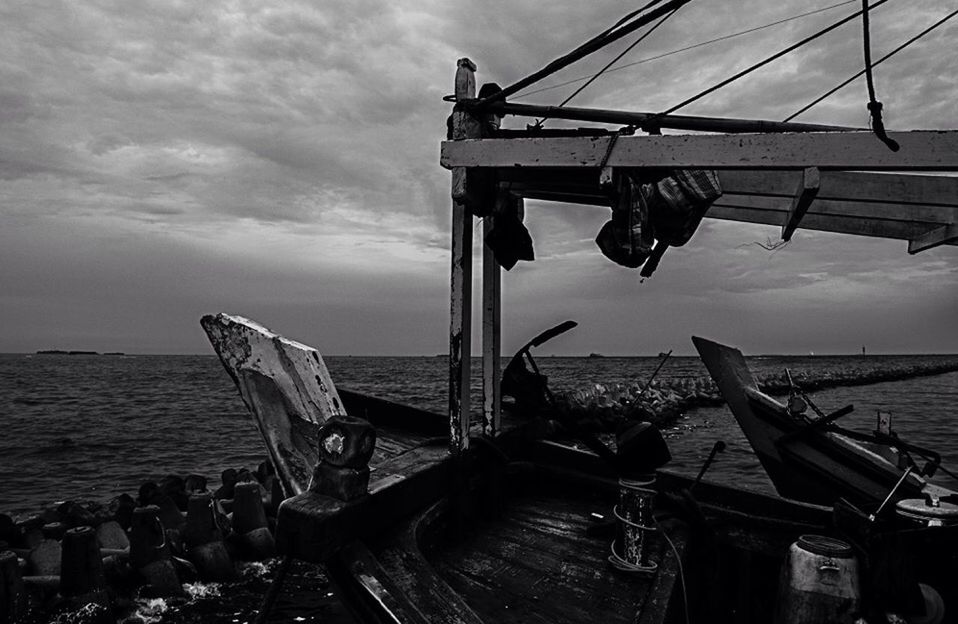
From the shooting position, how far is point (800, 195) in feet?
10.8

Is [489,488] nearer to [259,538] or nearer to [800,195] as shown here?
[800,195]

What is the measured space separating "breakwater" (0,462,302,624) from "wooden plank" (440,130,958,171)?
6.53 meters

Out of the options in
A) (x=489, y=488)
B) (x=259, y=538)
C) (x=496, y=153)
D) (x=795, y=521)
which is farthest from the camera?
(x=259, y=538)

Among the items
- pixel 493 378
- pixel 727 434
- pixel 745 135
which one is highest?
pixel 745 135

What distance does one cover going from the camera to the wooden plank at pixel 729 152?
9.76 feet

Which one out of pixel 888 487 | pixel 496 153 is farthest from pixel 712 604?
pixel 496 153

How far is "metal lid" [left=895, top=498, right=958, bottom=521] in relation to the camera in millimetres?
3375

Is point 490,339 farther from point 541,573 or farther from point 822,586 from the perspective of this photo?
point 822,586

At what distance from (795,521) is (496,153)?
12.3 feet

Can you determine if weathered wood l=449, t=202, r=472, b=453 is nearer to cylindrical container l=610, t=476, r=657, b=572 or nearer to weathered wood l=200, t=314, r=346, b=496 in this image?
weathered wood l=200, t=314, r=346, b=496

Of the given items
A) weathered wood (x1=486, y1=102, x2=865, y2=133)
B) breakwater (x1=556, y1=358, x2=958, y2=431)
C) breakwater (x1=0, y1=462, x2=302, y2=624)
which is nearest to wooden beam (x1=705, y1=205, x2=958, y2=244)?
weathered wood (x1=486, y1=102, x2=865, y2=133)

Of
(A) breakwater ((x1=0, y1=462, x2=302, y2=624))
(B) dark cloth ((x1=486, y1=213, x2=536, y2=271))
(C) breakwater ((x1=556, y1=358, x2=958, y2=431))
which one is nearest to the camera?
(B) dark cloth ((x1=486, y1=213, x2=536, y2=271))

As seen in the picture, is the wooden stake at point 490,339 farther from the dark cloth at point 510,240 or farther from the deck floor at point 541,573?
the deck floor at point 541,573

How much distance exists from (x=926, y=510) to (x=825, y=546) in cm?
82
